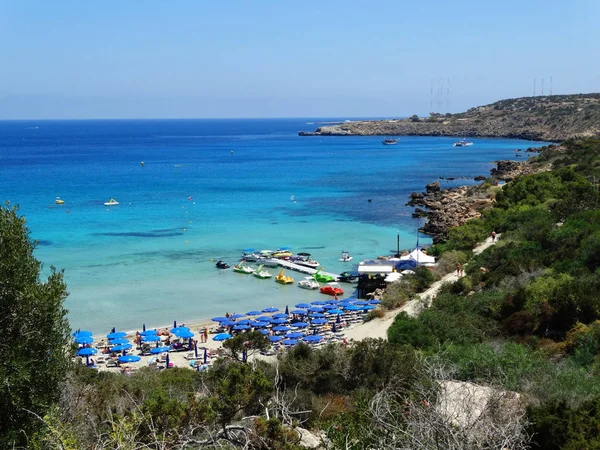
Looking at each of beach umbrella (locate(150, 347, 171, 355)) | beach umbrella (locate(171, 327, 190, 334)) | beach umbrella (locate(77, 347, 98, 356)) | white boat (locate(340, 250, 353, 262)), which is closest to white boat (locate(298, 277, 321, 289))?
white boat (locate(340, 250, 353, 262))

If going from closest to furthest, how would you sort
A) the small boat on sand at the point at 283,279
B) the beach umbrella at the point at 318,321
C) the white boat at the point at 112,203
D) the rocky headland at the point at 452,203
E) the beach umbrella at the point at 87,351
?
the beach umbrella at the point at 87,351
the beach umbrella at the point at 318,321
the small boat on sand at the point at 283,279
the rocky headland at the point at 452,203
the white boat at the point at 112,203

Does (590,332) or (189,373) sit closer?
(590,332)

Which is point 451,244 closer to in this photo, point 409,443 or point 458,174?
point 409,443

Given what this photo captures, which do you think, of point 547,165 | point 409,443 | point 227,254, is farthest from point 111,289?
point 547,165

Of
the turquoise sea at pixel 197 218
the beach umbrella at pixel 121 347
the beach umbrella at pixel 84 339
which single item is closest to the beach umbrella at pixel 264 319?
the turquoise sea at pixel 197 218

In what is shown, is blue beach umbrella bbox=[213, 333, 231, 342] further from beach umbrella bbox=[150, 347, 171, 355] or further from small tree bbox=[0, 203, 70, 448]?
small tree bbox=[0, 203, 70, 448]

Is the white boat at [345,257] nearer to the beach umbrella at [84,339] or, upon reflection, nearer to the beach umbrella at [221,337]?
the beach umbrella at [221,337]
